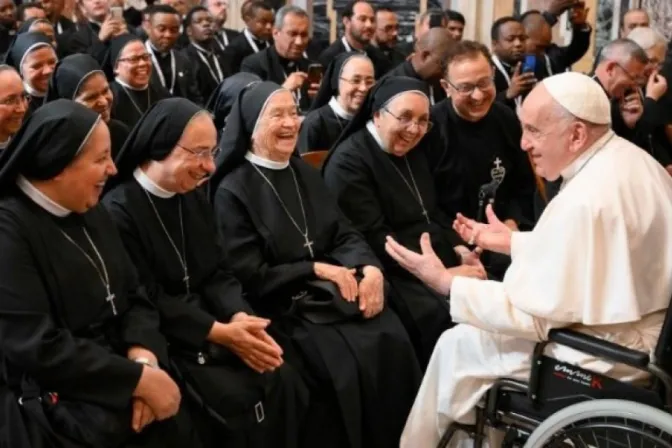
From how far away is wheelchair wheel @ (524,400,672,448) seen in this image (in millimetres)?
2381

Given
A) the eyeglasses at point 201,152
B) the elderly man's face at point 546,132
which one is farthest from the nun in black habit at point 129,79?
the elderly man's face at point 546,132

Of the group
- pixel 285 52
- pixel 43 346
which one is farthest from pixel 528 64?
pixel 43 346

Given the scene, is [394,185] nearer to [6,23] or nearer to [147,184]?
[147,184]

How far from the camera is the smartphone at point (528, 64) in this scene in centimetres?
655

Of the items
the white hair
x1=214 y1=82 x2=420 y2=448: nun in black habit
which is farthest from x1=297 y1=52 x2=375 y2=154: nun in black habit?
the white hair

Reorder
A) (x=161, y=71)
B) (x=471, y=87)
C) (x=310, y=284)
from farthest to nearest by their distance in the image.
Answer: (x=161, y=71), (x=471, y=87), (x=310, y=284)

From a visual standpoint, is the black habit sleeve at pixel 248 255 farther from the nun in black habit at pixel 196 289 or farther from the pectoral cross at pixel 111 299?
the pectoral cross at pixel 111 299

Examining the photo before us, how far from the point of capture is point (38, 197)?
2.64 m

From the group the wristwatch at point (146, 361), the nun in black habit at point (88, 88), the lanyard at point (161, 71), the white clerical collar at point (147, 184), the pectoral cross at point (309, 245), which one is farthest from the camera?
the lanyard at point (161, 71)

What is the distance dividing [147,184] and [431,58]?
3.44 metres

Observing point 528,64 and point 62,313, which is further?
point 528,64

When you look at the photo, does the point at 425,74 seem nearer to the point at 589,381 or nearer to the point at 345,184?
the point at 345,184

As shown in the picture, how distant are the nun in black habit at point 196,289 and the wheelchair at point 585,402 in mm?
792

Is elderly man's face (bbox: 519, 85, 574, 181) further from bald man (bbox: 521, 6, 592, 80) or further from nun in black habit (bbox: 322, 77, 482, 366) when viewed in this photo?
bald man (bbox: 521, 6, 592, 80)
